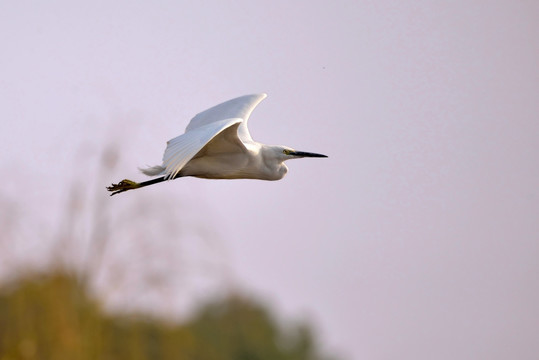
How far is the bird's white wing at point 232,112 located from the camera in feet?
24.9

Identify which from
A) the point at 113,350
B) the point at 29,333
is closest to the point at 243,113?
the point at 29,333

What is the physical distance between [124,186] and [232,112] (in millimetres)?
1019

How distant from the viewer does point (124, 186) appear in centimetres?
753

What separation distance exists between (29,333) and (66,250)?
96cm

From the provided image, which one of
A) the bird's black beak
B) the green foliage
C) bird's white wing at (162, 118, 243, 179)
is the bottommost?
the green foliage

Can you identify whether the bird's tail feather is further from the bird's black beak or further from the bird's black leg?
the bird's black beak

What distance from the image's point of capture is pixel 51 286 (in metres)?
10.4

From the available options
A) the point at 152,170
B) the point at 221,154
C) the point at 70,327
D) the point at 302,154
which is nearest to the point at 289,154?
the point at 302,154

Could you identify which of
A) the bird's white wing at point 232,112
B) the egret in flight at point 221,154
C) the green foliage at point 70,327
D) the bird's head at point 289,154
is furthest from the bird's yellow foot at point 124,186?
the green foliage at point 70,327

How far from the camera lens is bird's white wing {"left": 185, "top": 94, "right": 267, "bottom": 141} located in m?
7.59

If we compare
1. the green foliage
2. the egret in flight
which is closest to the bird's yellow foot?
the egret in flight

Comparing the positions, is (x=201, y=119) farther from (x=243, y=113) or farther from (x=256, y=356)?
(x=256, y=356)

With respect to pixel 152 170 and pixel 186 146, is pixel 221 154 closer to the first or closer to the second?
pixel 152 170

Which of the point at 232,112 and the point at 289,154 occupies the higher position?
the point at 232,112
